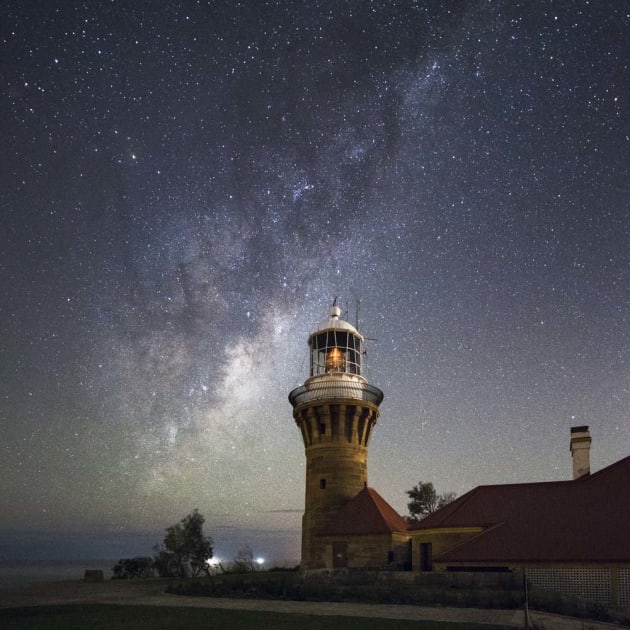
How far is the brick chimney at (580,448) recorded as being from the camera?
2948 centimetres

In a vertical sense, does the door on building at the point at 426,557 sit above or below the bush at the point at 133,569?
above

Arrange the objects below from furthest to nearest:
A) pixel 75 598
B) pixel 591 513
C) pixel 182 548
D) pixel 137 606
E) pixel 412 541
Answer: pixel 182 548 < pixel 412 541 < pixel 591 513 < pixel 75 598 < pixel 137 606

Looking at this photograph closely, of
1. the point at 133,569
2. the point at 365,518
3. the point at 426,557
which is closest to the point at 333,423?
the point at 365,518

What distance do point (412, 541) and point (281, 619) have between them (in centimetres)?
1418

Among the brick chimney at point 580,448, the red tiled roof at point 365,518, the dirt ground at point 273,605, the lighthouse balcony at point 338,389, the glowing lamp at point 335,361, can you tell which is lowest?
the dirt ground at point 273,605

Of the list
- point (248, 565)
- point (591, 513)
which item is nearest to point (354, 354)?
point (591, 513)

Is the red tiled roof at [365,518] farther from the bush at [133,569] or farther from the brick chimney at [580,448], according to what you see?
the bush at [133,569]

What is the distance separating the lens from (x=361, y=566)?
30.2 metres

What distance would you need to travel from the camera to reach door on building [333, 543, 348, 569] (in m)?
31.4

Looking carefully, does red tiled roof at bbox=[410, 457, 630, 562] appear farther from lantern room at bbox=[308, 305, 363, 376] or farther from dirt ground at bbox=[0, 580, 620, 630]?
lantern room at bbox=[308, 305, 363, 376]

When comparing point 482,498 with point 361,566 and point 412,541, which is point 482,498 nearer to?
point 412,541

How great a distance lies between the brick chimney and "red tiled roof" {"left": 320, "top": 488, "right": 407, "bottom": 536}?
9.36m

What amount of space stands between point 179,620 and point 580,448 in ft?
71.4

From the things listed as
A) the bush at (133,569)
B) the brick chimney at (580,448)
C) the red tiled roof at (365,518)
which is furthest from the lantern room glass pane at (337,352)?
the bush at (133,569)
